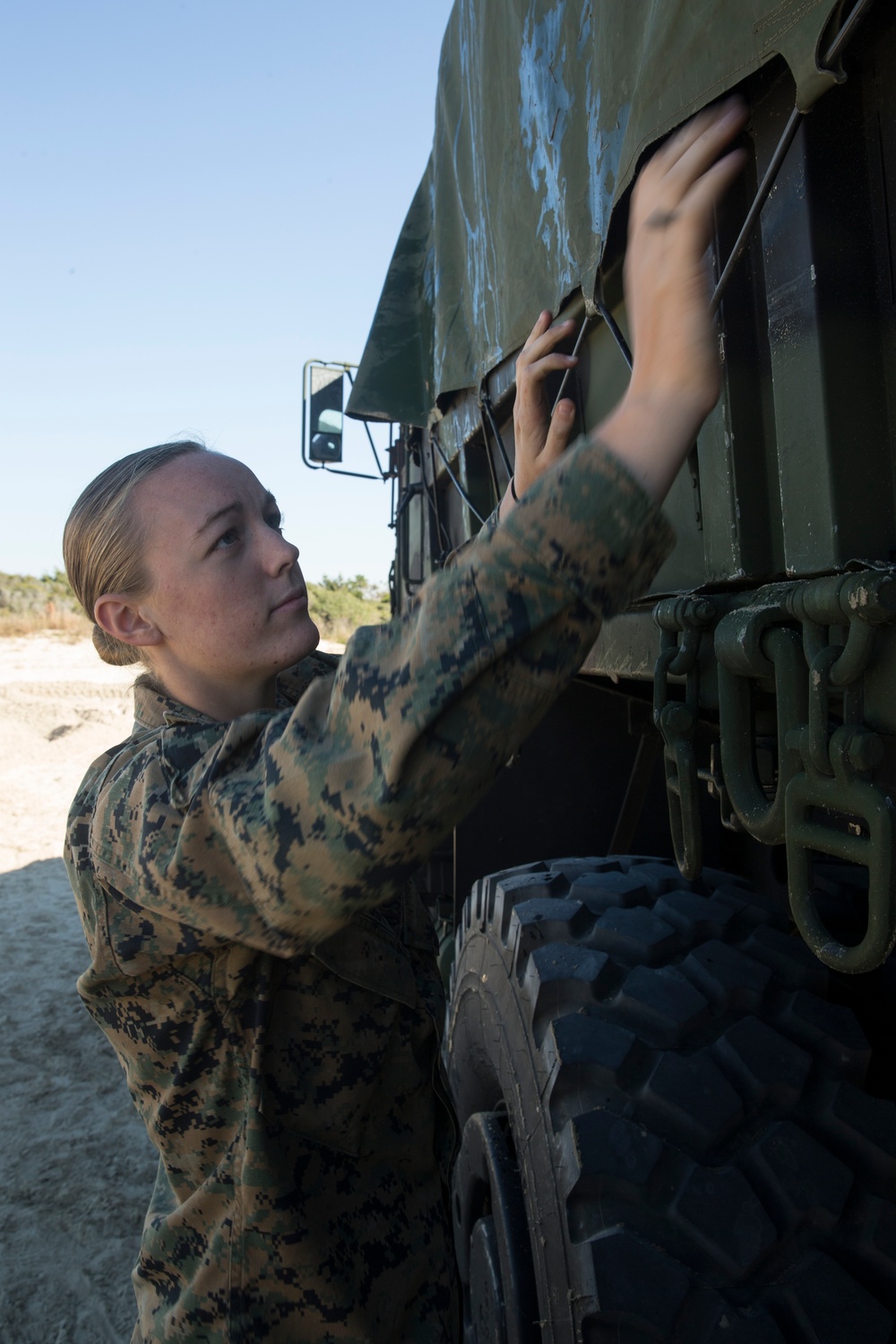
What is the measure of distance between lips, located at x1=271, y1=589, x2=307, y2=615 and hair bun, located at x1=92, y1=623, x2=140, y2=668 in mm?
281

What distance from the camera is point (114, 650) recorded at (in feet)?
4.33

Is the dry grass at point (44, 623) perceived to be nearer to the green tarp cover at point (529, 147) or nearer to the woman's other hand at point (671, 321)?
the green tarp cover at point (529, 147)

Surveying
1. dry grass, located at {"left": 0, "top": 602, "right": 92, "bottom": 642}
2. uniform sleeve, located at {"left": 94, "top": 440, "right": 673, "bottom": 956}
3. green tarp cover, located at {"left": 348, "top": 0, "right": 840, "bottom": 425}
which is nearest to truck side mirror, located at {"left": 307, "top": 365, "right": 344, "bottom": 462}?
green tarp cover, located at {"left": 348, "top": 0, "right": 840, "bottom": 425}

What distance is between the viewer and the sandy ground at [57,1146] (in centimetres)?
233

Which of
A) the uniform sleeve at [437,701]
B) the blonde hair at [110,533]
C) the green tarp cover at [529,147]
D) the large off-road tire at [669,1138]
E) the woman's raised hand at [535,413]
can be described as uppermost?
the green tarp cover at [529,147]

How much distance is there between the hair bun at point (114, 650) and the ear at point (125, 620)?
10 cm

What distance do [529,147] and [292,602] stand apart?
42.0 inches

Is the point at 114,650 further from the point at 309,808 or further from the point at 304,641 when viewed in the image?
the point at 309,808

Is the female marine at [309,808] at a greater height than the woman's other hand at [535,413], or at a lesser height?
lesser

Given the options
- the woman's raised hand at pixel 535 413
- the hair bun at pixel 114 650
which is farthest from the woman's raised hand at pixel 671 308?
the hair bun at pixel 114 650

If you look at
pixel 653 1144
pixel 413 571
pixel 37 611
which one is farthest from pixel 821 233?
pixel 37 611

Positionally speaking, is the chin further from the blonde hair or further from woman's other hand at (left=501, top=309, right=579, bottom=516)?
woman's other hand at (left=501, top=309, right=579, bottom=516)

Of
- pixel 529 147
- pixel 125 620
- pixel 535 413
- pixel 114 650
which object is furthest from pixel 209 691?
pixel 529 147

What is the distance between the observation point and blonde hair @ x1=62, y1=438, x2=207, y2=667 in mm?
1121
